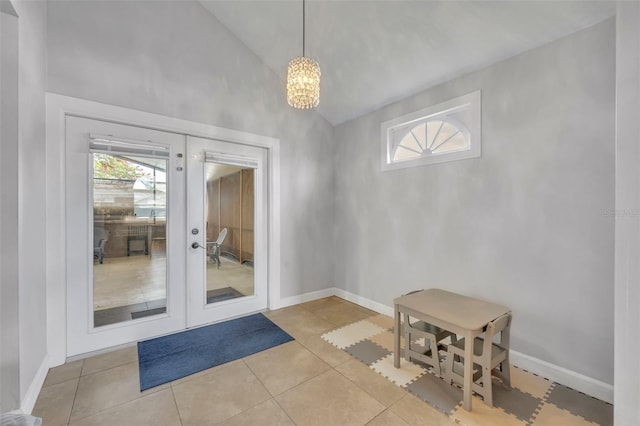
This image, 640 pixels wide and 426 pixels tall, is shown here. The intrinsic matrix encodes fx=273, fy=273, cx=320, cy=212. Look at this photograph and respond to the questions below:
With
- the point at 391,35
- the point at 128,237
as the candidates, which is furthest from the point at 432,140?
the point at 128,237

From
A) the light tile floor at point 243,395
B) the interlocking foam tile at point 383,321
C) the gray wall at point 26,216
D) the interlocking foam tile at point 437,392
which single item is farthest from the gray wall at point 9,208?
the interlocking foam tile at point 383,321

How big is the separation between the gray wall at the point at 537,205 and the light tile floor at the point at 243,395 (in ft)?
2.34

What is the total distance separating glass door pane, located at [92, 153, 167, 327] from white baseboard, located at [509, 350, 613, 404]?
3355mm

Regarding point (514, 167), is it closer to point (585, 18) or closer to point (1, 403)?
point (585, 18)

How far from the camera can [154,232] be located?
2789mm

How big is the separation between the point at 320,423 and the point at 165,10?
12.7 ft

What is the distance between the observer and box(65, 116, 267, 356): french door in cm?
241

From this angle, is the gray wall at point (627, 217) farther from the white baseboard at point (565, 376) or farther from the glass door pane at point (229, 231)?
Answer: the glass door pane at point (229, 231)

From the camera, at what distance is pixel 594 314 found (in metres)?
1.92

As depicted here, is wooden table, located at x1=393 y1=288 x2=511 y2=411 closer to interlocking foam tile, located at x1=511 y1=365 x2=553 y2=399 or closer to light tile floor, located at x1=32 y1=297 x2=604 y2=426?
light tile floor, located at x1=32 y1=297 x2=604 y2=426

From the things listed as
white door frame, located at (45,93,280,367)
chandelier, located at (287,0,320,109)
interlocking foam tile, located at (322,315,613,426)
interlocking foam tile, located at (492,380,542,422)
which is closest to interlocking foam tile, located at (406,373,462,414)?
interlocking foam tile, located at (322,315,613,426)

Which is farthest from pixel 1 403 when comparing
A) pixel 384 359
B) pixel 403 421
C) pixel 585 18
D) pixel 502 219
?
pixel 585 18

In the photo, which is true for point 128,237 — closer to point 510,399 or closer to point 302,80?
point 302,80

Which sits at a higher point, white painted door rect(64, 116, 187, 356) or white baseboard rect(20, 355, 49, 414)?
white painted door rect(64, 116, 187, 356)
